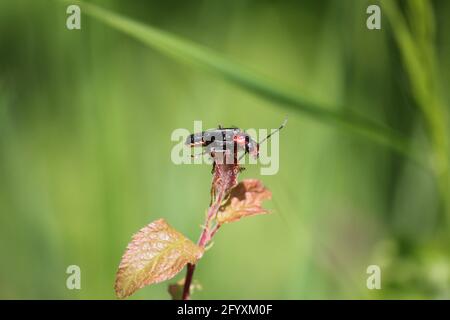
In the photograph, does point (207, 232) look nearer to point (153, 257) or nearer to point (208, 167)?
point (153, 257)

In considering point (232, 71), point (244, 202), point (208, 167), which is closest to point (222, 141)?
point (244, 202)

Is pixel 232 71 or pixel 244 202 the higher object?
pixel 232 71

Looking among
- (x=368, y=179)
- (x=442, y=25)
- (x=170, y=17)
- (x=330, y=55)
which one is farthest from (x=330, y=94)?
(x=170, y=17)

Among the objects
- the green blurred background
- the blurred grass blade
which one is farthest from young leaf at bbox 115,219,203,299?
the green blurred background

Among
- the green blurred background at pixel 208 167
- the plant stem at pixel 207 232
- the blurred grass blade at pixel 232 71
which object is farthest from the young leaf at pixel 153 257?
the green blurred background at pixel 208 167

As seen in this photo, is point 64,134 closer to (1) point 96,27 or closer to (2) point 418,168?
(1) point 96,27

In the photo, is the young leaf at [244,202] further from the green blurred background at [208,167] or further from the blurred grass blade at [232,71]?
the green blurred background at [208,167]

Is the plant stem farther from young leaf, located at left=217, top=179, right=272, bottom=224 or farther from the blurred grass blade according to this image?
the blurred grass blade
